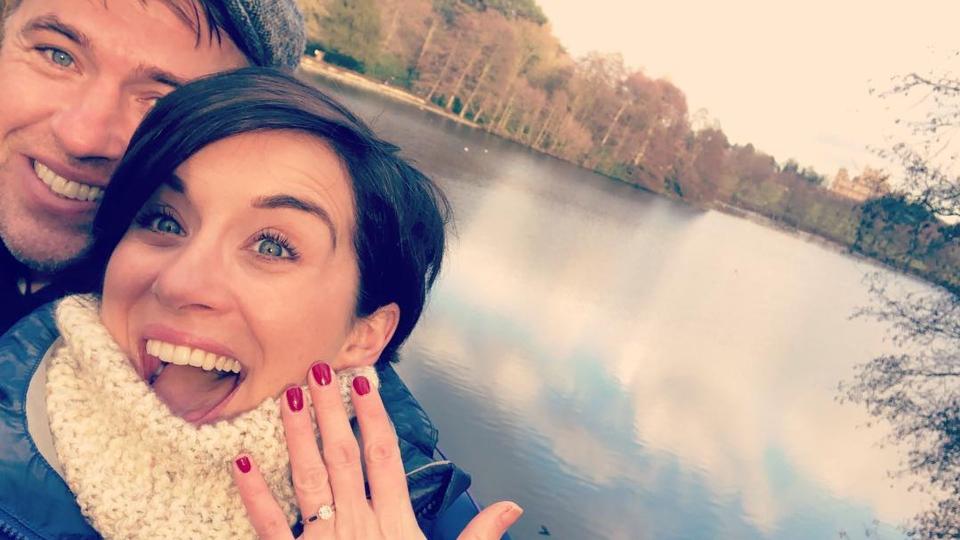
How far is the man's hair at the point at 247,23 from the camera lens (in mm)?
1690

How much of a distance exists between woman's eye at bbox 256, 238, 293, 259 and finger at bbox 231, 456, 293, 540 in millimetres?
484

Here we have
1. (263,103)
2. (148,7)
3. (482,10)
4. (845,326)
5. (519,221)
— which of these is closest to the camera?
(263,103)

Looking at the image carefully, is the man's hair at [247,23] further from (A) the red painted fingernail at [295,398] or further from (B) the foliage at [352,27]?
(B) the foliage at [352,27]

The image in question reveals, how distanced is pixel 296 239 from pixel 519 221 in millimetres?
20243

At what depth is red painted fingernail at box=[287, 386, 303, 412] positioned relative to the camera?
1442mm

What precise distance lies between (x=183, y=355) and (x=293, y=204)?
1.40 ft

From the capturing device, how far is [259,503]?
136 cm

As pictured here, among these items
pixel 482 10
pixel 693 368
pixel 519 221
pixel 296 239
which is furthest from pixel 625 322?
pixel 482 10

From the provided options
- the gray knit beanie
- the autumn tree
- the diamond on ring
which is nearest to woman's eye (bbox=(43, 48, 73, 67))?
the gray knit beanie

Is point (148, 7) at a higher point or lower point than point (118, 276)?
higher

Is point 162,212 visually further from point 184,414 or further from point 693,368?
point 693,368

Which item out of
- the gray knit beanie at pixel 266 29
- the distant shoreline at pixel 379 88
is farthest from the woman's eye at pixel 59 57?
the distant shoreline at pixel 379 88

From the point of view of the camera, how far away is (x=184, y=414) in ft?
4.83

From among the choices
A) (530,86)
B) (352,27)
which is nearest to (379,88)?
(352,27)
